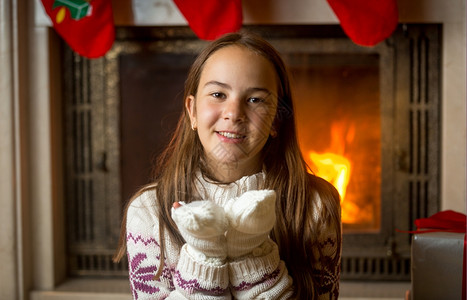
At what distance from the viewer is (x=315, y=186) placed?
0.79 m

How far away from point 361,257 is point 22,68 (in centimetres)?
120

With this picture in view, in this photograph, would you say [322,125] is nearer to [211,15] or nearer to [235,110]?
[211,15]

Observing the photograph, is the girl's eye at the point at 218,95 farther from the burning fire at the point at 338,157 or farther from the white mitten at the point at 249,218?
the burning fire at the point at 338,157

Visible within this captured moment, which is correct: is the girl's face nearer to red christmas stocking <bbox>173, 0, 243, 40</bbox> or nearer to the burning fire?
red christmas stocking <bbox>173, 0, 243, 40</bbox>

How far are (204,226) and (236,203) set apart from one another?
0.16 ft

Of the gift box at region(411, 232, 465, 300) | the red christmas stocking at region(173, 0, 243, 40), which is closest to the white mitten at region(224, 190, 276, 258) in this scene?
the gift box at region(411, 232, 465, 300)

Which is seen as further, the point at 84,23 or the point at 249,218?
the point at 84,23

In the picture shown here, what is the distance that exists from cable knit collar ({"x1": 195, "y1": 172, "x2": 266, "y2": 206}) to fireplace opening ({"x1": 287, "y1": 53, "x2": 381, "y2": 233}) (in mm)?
931

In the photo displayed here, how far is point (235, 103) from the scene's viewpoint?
646 millimetres

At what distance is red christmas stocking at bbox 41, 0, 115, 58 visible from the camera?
1.46m

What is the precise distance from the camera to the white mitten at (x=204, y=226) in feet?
1.86

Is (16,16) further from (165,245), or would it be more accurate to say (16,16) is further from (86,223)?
(165,245)

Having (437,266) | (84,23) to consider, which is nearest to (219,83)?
(437,266)

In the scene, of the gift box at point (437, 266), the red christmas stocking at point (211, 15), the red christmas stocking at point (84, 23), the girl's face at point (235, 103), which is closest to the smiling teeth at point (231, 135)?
the girl's face at point (235, 103)
